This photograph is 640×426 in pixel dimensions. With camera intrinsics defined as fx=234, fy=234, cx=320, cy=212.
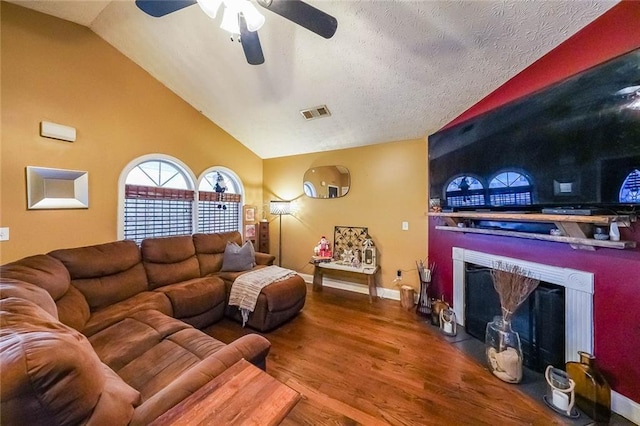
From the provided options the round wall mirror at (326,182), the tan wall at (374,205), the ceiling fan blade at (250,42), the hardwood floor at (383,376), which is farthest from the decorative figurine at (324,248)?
the ceiling fan blade at (250,42)

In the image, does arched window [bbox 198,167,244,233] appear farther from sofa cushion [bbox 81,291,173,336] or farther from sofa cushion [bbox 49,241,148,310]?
sofa cushion [bbox 81,291,173,336]

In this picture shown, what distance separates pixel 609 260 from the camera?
1.65 m

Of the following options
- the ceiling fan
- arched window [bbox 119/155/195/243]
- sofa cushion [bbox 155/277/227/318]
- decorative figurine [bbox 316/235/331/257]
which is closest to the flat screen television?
the ceiling fan

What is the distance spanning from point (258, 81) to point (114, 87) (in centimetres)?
172

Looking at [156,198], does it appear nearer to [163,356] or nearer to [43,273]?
[43,273]

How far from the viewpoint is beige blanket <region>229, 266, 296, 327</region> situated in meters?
2.64

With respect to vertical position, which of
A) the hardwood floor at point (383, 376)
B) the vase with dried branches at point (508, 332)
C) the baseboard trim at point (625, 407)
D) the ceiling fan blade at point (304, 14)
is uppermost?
the ceiling fan blade at point (304, 14)

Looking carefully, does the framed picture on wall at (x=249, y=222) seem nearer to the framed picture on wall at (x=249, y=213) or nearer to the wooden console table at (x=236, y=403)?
the framed picture on wall at (x=249, y=213)

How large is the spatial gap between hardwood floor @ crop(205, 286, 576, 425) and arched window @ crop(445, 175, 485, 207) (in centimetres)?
150

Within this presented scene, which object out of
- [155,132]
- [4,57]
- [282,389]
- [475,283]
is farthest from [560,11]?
[4,57]

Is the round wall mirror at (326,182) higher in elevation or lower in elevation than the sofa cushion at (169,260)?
higher

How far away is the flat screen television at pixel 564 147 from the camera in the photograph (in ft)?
4.83

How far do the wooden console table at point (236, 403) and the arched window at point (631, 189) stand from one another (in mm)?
2228

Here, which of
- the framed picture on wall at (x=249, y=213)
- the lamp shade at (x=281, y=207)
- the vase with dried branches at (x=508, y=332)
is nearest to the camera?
the vase with dried branches at (x=508, y=332)
